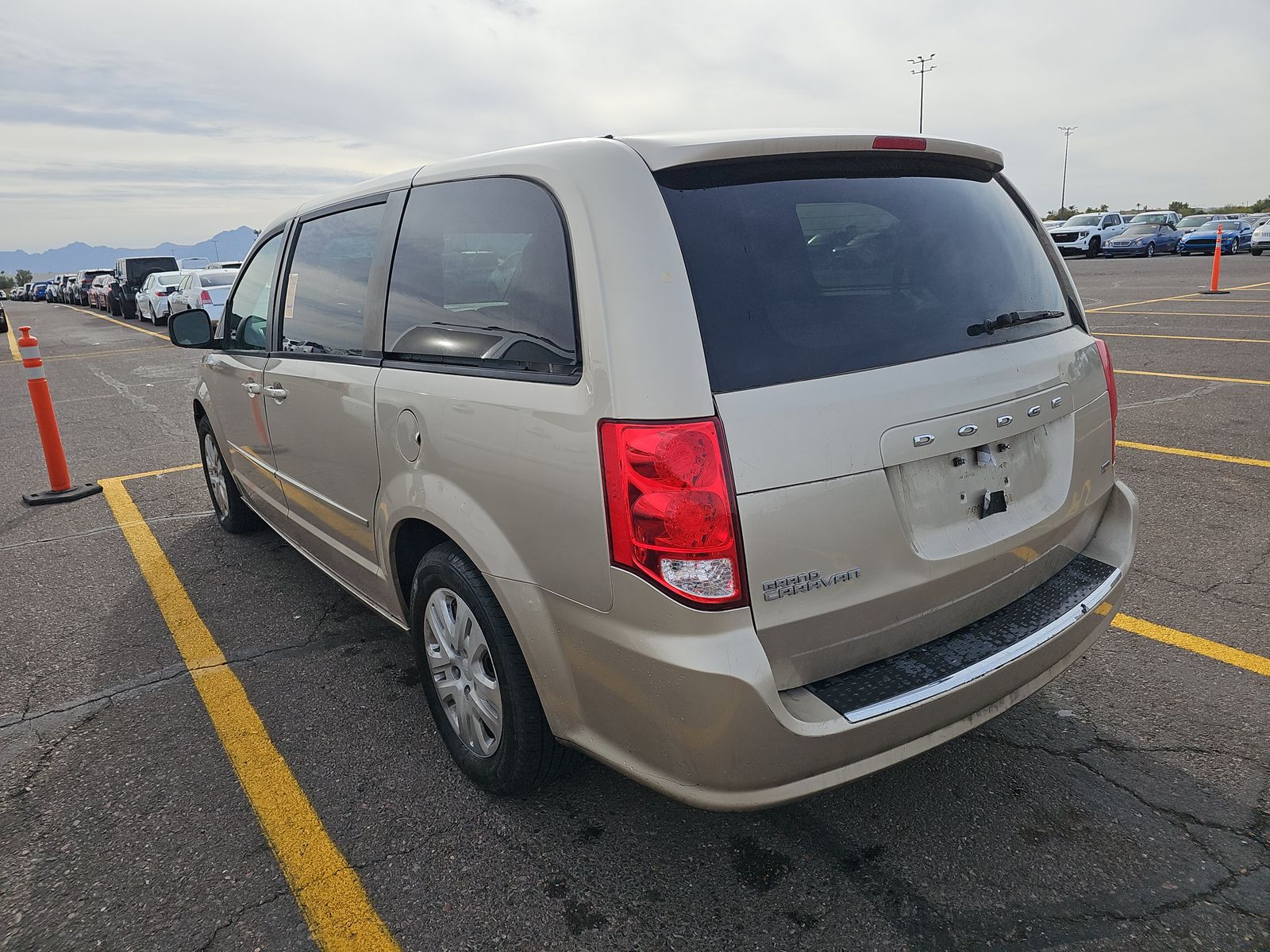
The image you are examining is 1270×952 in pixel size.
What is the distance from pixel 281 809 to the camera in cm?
269

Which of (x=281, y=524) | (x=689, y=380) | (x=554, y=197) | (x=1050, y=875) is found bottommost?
(x=1050, y=875)

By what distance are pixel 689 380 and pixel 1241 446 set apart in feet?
18.8

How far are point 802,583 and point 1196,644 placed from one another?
7.54ft

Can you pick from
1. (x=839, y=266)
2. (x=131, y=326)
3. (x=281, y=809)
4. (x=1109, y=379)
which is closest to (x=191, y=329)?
(x=281, y=809)

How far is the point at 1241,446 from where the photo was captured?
6.03 meters

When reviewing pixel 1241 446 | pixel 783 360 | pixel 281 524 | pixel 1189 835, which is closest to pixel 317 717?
pixel 281 524

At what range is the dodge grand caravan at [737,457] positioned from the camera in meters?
1.92

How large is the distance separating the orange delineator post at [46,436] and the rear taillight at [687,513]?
5936 millimetres

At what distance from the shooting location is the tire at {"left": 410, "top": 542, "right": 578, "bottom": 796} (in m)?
2.40

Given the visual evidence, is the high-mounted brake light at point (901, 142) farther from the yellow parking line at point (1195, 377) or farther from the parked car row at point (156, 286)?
the parked car row at point (156, 286)

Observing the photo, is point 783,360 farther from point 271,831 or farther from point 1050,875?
point 271,831

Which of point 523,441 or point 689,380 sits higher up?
point 689,380

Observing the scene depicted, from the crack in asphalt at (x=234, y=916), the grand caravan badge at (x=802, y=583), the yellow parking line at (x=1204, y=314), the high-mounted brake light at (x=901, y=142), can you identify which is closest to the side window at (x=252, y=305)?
the crack in asphalt at (x=234, y=916)

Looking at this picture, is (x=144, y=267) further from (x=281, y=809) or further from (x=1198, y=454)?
(x=281, y=809)
